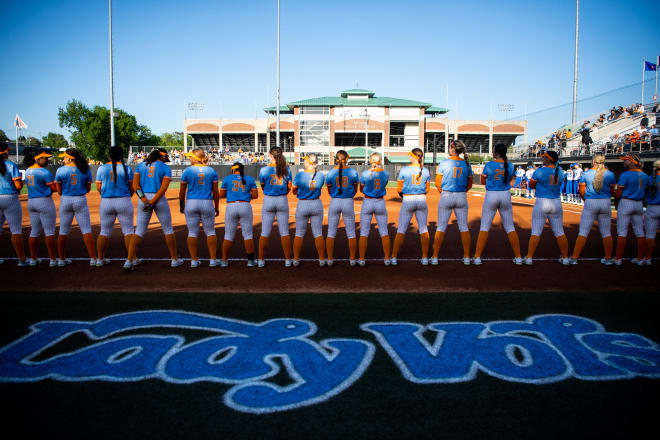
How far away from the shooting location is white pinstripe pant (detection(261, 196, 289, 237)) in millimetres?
7180

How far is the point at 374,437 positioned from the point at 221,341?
2.03 meters

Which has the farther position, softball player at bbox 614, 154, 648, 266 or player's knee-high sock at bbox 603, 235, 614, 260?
player's knee-high sock at bbox 603, 235, 614, 260

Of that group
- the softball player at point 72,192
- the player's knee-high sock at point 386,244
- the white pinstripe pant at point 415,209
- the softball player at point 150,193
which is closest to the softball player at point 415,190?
the white pinstripe pant at point 415,209

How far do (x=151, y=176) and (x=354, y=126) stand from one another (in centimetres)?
5832

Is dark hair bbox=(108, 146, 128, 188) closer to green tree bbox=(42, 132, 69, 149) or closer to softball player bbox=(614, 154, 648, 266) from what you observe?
softball player bbox=(614, 154, 648, 266)

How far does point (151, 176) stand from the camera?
7168mm

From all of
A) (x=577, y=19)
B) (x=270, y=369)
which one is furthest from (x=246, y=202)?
(x=577, y=19)

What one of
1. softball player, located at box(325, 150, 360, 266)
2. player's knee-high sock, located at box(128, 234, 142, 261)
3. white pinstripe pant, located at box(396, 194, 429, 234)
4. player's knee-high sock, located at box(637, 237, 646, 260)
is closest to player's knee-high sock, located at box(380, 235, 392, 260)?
white pinstripe pant, located at box(396, 194, 429, 234)

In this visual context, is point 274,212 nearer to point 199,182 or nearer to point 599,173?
point 199,182

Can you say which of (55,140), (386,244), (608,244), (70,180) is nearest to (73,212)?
(70,180)

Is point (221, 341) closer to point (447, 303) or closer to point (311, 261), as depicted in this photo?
point (447, 303)

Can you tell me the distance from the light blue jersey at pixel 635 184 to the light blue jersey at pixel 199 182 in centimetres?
718

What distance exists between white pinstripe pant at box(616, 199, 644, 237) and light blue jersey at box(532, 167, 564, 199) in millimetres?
1227

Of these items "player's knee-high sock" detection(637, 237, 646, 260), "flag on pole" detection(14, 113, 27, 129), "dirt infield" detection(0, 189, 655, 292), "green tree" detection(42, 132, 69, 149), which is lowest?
"dirt infield" detection(0, 189, 655, 292)
